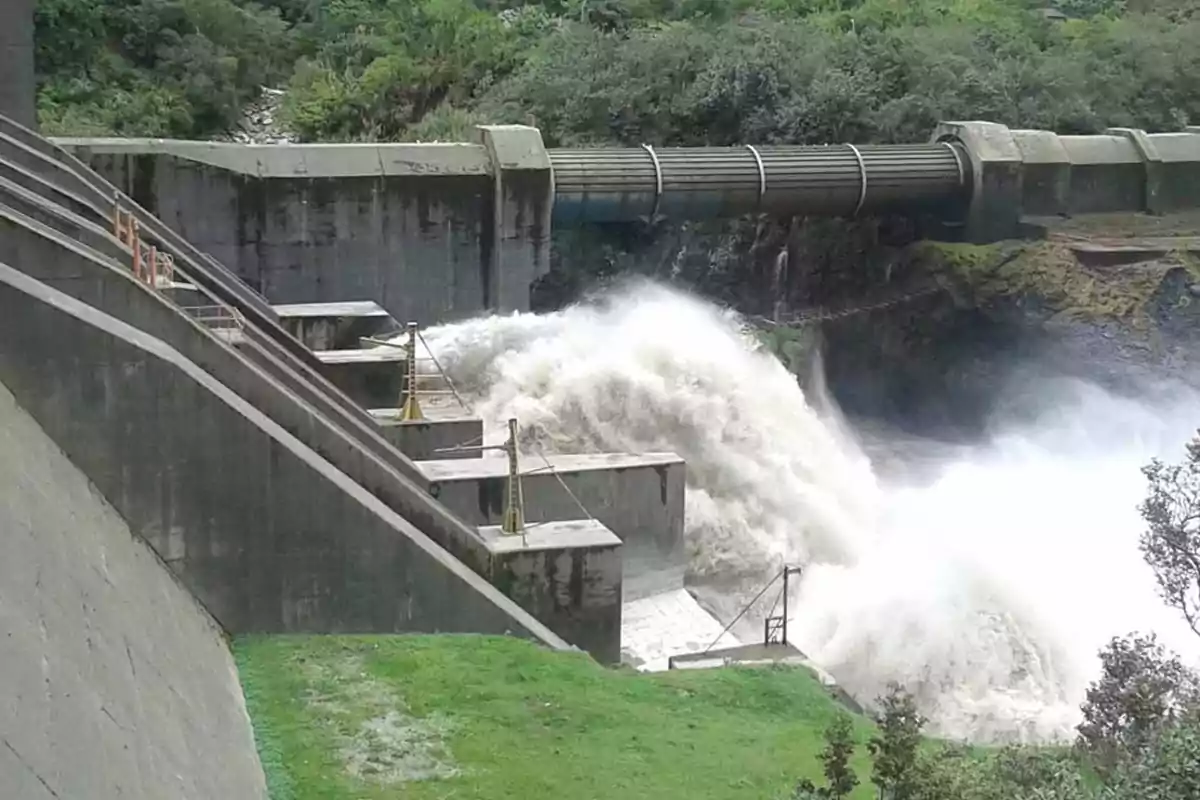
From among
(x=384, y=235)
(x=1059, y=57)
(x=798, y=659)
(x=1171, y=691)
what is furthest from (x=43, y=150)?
(x=1059, y=57)

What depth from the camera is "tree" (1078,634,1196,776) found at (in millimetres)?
6820

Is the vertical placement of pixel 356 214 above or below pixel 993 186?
below

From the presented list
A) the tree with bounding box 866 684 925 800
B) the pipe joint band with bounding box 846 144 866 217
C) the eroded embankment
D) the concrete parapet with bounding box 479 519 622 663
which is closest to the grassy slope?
the concrete parapet with bounding box 479 519 622 663

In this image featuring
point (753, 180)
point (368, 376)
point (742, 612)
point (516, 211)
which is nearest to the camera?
point (742, 612)

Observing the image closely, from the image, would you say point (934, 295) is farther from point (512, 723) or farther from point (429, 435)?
point (512, 723)

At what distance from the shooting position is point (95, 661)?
707 centimetres

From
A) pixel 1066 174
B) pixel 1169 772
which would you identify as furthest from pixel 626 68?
pixel 1169 772

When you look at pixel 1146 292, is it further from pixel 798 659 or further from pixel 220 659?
pixel 220 659

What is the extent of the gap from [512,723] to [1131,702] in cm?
409

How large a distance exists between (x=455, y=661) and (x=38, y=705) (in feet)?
15.2

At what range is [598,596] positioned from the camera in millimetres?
12203

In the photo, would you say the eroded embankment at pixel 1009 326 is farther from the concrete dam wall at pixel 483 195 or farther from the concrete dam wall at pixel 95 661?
the concrete dam wall at pixel 95 661

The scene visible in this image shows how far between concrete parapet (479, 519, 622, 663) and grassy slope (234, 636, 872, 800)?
3.41 feet

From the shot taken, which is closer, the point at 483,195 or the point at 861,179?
the point at 483,195
